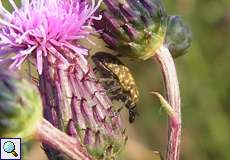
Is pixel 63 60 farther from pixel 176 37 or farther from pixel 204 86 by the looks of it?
pixel 204 86

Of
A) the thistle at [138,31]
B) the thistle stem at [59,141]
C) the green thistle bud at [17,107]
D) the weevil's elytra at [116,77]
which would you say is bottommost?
the thistle stem at [59,141]

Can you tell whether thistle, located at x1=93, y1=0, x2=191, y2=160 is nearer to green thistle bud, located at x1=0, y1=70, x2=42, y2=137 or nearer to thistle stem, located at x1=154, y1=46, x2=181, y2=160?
thistle stem, located at x1=154, y1=46, x2=181, y2=160

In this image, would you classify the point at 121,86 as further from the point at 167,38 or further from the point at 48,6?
the point at 48,6

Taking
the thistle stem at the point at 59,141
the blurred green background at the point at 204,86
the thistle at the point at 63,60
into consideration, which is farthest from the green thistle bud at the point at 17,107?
the blurred green background at the point at 204,86

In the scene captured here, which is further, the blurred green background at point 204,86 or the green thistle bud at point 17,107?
the blurred green background at point 204,86

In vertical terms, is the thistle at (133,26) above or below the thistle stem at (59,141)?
above

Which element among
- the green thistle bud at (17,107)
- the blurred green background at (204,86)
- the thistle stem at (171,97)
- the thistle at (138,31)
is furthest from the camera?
the blurred green background at (204,86)

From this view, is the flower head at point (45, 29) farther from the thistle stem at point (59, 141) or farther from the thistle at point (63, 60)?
the thistle stem at point (59, 141)

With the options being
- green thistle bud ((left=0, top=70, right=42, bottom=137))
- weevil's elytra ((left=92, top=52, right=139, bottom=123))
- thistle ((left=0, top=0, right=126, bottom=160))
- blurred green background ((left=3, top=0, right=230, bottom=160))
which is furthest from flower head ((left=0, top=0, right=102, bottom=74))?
blurred green background ((left=3, top=0, right=230, bottom=160))
